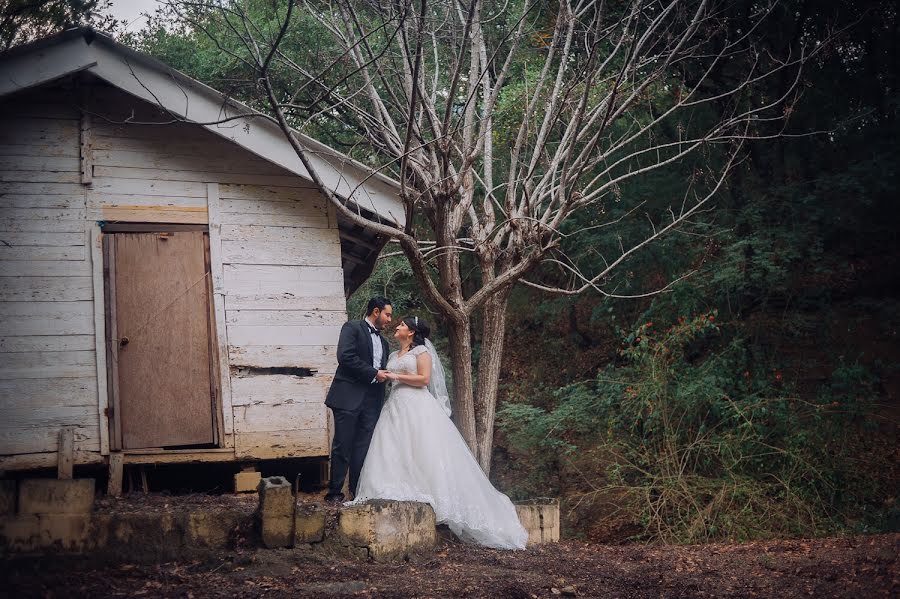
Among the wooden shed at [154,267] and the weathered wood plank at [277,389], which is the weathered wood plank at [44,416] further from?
the weathered wood plank at [277,389]

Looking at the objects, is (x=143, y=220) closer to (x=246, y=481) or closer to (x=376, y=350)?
(x=376, y=350)

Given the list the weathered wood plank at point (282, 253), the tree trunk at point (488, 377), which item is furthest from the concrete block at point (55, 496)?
the tree trunk at point (488, 377)

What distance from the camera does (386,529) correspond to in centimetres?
598

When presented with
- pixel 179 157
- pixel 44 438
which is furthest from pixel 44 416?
pixel 179 157

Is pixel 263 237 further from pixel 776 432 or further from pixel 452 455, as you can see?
pixel 776 432

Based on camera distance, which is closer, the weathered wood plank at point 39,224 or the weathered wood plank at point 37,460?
the weathered wood plank at point 37,460

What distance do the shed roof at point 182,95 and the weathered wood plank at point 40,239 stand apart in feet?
3.92

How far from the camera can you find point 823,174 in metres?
10.9

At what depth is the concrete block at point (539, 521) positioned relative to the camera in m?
7.25

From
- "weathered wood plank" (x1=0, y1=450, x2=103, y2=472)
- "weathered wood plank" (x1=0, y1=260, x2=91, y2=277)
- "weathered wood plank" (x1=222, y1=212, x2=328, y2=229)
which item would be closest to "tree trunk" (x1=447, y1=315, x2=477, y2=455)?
"weathered wood plank" (x1=222, y1=212, x2=328, y2=229)

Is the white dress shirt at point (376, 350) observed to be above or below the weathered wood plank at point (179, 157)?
below

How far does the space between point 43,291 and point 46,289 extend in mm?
29

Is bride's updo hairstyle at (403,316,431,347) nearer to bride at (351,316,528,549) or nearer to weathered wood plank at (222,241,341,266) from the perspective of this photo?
bride at (351,316,528,549)

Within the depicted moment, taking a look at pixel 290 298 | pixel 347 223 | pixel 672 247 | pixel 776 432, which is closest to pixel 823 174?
pixel 672 247
